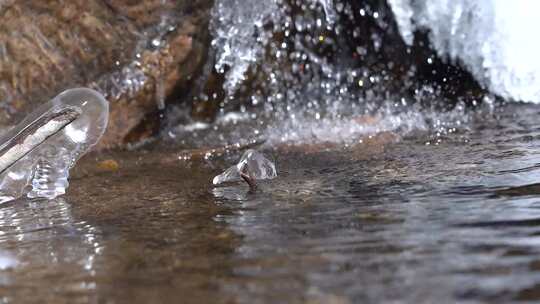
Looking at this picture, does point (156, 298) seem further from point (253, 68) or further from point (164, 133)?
point (253, 68)

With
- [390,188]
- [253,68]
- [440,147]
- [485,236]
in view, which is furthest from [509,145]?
[253,68]

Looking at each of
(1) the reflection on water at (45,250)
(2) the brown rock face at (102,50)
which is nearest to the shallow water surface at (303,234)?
(1) the reflection on water at (45,250)

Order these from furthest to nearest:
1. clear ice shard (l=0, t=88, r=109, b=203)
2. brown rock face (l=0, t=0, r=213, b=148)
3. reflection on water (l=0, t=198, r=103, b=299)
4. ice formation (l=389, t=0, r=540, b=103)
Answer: ice formation (l=389, t=0, r=540, b=103), brown rock face (l=0, t=0, r=213, b=148), clear ice shard (l=0, t=88, r=109, b=203), reflection on water (l=0, t=198, r=103, b=299)

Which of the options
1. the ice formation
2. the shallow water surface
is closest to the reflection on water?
the shallow water surface

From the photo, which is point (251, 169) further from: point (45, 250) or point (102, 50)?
point (102, 50)

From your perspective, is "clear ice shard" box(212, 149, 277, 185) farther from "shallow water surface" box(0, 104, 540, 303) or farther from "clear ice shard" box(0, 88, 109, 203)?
"clear ice shard" box(0, 88, 109, 203)

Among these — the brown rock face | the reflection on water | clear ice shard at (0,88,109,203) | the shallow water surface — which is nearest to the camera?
the shallow water surface

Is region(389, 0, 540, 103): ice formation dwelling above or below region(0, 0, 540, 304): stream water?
above
